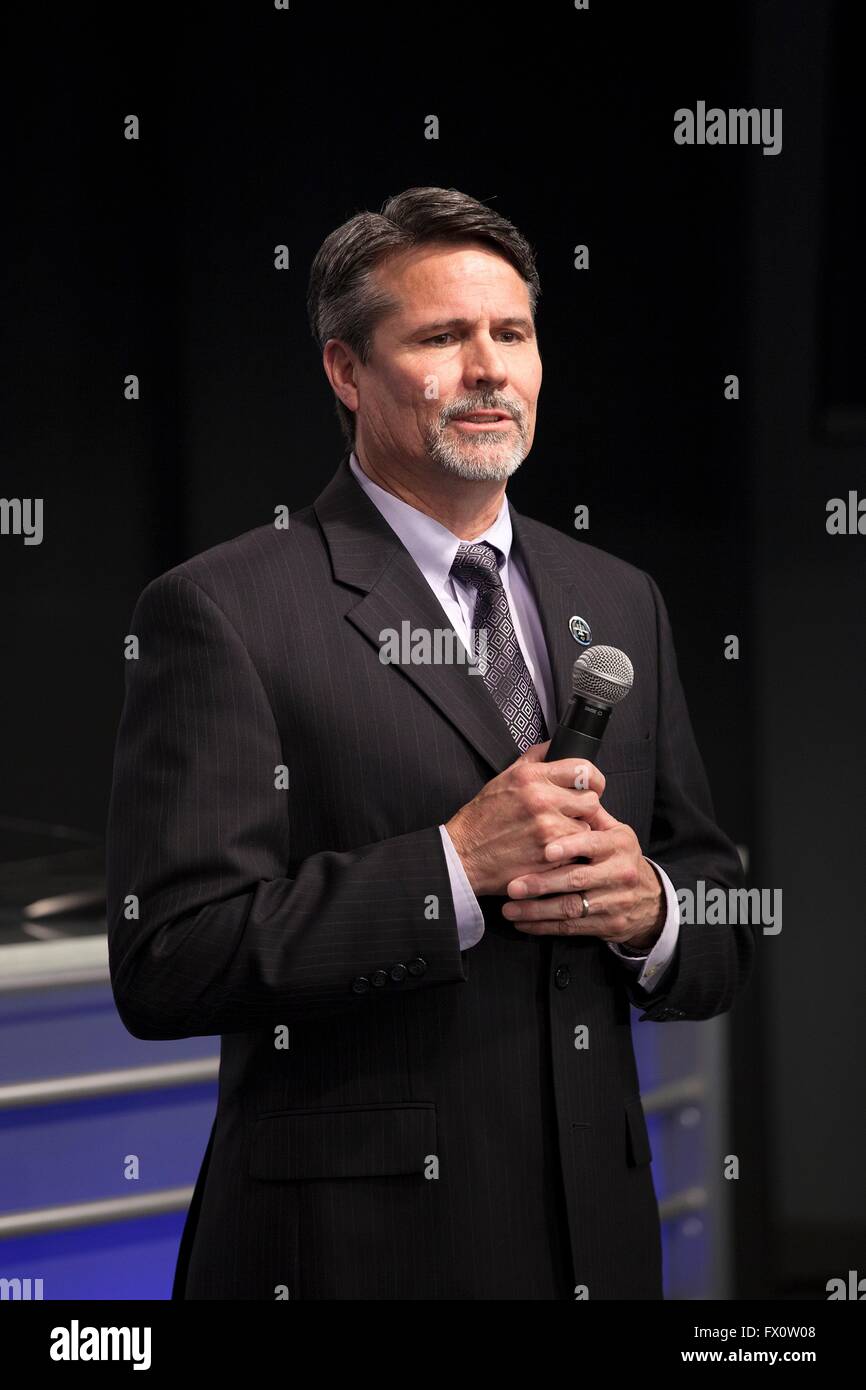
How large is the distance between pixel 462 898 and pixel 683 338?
4.97ft

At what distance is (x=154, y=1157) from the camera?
246 cm

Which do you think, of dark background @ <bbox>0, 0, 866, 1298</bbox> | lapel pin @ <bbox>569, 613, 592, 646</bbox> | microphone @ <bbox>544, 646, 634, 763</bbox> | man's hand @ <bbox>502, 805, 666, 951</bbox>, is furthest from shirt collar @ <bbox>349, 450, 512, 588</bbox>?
dark background @ <bbox>0, 0, 866, 1298</bbox>

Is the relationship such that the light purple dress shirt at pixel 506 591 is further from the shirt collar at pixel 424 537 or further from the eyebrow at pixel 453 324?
the eyebrow at pixel 453 324

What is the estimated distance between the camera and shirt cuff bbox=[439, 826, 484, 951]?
58.1 inches

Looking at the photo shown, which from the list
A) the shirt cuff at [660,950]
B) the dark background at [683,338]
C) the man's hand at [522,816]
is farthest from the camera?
the dark background at [683,338]

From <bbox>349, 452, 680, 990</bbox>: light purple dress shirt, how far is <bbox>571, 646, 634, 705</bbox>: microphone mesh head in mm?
152

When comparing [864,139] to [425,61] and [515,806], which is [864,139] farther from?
[515,806]

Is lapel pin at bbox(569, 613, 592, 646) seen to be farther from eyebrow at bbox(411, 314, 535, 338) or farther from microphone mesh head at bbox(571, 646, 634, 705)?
eyebrow at bbox(411, 314, 535, 338)

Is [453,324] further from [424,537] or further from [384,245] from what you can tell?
[424,537]

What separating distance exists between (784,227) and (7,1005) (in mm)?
1908

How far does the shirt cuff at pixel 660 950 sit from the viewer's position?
5.28 ft

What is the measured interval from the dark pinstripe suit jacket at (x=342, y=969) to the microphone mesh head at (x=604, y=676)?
13cm

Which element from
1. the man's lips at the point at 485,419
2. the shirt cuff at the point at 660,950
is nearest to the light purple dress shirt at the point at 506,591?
the shirt cuff at the point at 660,950
